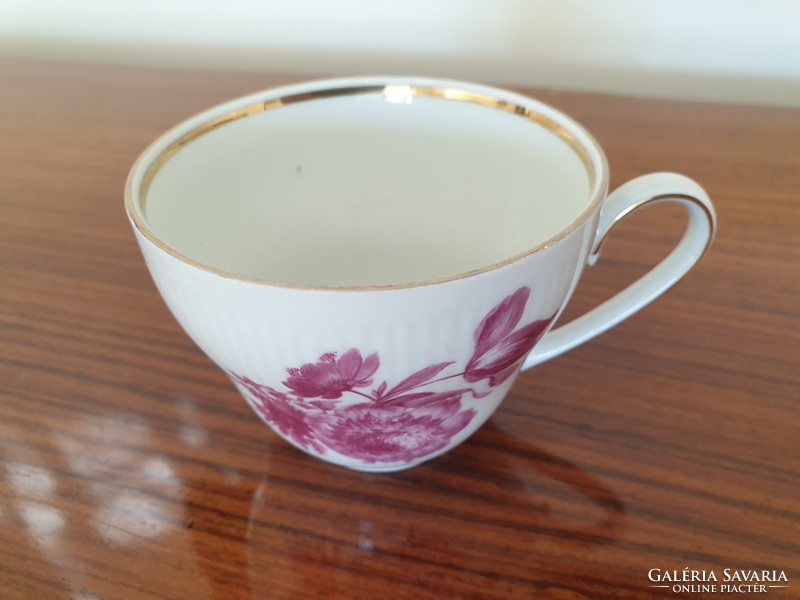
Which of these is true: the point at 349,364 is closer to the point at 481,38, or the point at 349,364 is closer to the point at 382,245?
the point at 382,245

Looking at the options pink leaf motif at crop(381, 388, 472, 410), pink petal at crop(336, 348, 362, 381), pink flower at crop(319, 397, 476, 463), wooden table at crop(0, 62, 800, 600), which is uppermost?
pink petal at crop(336, 348, 362, 381)

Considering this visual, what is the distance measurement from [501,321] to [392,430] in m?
0.07

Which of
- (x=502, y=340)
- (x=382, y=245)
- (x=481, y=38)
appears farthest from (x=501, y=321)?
(x=481, y=38)

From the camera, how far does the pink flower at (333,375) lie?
0.78ft

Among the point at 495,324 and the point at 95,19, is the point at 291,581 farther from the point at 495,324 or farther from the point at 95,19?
the point at 95,19

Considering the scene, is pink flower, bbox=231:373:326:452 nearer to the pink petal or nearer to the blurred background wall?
the pink petal

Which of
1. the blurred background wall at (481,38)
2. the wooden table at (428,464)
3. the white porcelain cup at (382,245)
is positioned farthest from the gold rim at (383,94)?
the blurred background wall at (481,38)

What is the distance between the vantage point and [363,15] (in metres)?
0.71

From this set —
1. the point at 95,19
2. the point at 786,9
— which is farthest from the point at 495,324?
the point at 95,19

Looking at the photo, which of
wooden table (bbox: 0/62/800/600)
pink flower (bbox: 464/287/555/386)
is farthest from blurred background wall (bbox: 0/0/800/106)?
pink flower (bbox: 464/287/555/386)

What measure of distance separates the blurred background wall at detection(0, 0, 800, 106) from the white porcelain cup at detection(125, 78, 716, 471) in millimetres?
354

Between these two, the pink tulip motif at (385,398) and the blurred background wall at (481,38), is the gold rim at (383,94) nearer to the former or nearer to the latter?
the pink tulip motif at (385,398)

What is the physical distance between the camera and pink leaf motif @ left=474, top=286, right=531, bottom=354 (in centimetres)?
24

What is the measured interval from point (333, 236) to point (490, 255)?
0.09 m
